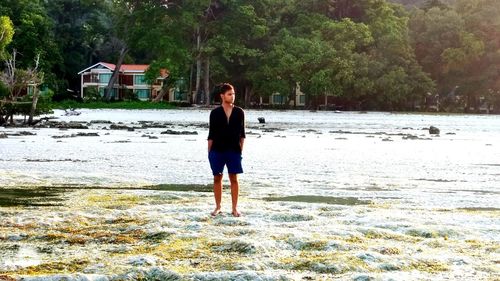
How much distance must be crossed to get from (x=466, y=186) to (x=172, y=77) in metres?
89.5

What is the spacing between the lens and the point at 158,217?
1162 cm

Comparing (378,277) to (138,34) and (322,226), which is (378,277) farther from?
(138,34)

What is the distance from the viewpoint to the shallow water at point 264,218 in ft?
27.8

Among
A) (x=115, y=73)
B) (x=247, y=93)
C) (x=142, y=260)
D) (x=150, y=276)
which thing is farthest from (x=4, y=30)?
(x=247, y=93)

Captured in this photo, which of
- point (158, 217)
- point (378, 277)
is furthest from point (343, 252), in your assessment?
point (158, 217)

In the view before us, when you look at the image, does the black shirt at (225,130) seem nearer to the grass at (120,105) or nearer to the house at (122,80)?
the grass at (120,105)

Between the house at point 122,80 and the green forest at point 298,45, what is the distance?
110 inches

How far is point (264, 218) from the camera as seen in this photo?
11656mm

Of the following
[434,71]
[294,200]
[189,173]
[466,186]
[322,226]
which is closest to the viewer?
[322,226]

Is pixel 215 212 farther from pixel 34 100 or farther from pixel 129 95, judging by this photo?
pixel 129 95

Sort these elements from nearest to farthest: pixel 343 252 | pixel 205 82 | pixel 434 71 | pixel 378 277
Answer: pixel 378 277 → pixel 343 252 → pixel 205 82 → pixel 434 71

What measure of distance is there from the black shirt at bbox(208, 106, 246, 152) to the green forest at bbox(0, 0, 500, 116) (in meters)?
82.0

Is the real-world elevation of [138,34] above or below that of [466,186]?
above

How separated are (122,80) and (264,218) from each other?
116628mm
